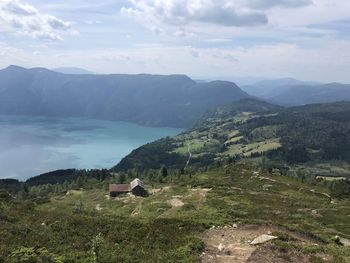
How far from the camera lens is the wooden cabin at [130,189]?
102 m

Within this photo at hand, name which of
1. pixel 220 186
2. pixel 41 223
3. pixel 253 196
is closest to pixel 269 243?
pixel 41 223

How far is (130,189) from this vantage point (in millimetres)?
105125

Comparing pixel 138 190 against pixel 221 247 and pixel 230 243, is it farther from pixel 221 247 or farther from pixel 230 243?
pixel 221 247

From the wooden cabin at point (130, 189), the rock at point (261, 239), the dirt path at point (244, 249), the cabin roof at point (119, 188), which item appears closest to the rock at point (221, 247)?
A: the dirt path at point (244, 249)

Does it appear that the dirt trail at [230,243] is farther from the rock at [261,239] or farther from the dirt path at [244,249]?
the rock at [261,239]

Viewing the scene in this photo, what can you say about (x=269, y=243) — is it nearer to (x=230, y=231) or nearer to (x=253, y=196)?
(x=230, y=231)

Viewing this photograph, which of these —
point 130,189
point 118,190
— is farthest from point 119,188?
point 130,189

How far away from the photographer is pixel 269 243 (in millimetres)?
29438

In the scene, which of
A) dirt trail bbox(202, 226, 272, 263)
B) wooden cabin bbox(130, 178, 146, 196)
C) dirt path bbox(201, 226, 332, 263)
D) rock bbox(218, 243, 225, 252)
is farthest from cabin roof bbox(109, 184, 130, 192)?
rock bbox(218, 243, 225, 252)

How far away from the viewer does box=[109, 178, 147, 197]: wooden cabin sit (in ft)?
336

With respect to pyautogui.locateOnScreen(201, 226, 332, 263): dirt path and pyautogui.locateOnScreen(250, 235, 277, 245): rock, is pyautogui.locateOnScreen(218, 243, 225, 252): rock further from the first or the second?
pyautogui.locateOnScreen(250, 235, 277, 245): rock

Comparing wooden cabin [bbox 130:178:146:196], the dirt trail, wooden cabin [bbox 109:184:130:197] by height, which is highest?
the dirt trail

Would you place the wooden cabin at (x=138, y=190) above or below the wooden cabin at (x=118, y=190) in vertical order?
above

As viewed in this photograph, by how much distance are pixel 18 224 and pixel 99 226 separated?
252 inches
